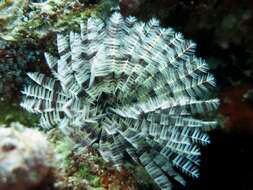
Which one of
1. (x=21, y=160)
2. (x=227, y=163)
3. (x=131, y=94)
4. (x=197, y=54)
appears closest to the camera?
(x=21, y=160)

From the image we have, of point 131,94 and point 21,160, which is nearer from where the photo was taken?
point 21,160

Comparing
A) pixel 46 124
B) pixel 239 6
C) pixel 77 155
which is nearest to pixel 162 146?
pixel 77 155

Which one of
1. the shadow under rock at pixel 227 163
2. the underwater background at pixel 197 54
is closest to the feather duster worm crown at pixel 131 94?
the underwater background at pixel 197 54

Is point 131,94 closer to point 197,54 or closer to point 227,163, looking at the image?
point 197,54

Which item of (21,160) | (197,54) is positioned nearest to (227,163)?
(197,54)

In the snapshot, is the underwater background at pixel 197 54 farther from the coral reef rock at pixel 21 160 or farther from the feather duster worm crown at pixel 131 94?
the coral reef rock at pixel 21 160

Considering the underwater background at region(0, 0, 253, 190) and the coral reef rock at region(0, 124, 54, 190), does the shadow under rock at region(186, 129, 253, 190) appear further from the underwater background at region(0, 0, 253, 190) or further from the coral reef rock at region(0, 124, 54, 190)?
the coral reef rock at region(0, 124, 54, 190)

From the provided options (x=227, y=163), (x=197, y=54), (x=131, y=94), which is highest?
(x=197, y=54)
